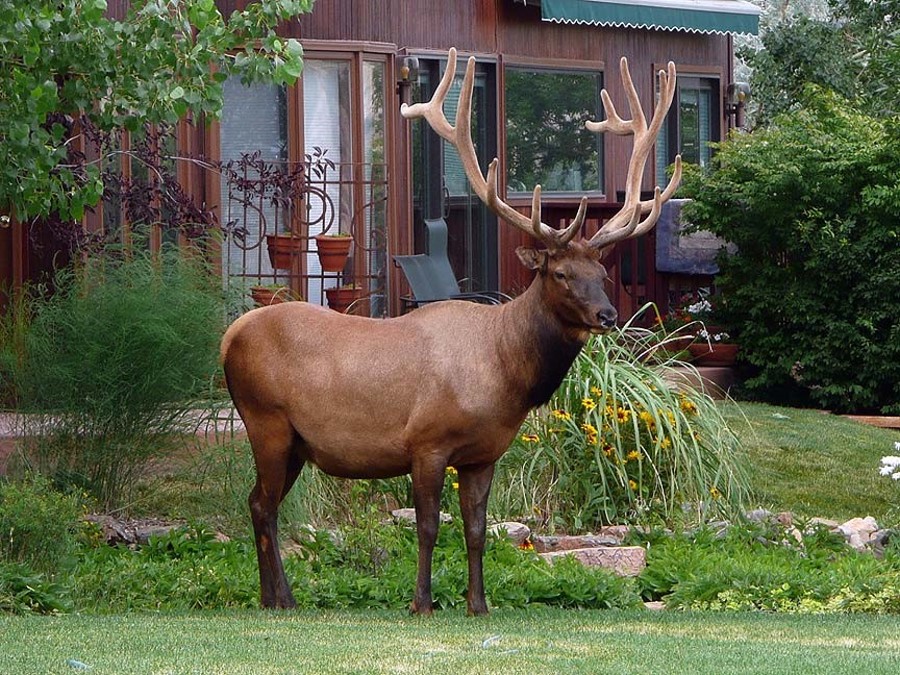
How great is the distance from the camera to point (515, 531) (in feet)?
32.8

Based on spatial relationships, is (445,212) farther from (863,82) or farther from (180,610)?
(863,82)

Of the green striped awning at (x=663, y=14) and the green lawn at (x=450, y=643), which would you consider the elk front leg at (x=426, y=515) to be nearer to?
the green lawn at (x=450, y=643)

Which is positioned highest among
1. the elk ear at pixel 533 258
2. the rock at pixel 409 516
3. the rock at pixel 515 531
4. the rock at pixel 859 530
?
the elk ear at pixel 533 258

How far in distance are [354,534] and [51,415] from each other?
2178 mm

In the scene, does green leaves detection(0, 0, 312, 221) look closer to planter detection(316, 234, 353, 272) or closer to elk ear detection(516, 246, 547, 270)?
elk ear detection(516, 246, 547, 270)

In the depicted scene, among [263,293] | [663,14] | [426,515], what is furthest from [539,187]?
[663,14]

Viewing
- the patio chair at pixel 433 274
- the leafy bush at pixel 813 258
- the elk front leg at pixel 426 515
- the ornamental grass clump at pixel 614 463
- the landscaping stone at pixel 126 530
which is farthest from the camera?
the leafy bush at pixel 813 258

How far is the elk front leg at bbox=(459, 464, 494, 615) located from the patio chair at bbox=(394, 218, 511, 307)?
5.65 metres

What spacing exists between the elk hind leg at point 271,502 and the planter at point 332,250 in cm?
592

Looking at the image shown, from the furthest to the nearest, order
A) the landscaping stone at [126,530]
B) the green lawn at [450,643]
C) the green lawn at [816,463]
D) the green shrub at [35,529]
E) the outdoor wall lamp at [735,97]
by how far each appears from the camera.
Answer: the outdoor wall lamp at [735,97] → the green lawn at [816,463] → the landscaping stone at [126,530] → the green shrub at [35,529] → the green lawn at [450,643]

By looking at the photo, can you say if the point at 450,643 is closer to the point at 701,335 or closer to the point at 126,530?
the point at 126,530

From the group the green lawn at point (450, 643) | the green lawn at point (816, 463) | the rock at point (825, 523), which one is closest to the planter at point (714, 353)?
the green lawn at point (816, 463)

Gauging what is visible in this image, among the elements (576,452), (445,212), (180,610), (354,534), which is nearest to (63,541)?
(180,610)

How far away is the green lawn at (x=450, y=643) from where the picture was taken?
616 centimetres
